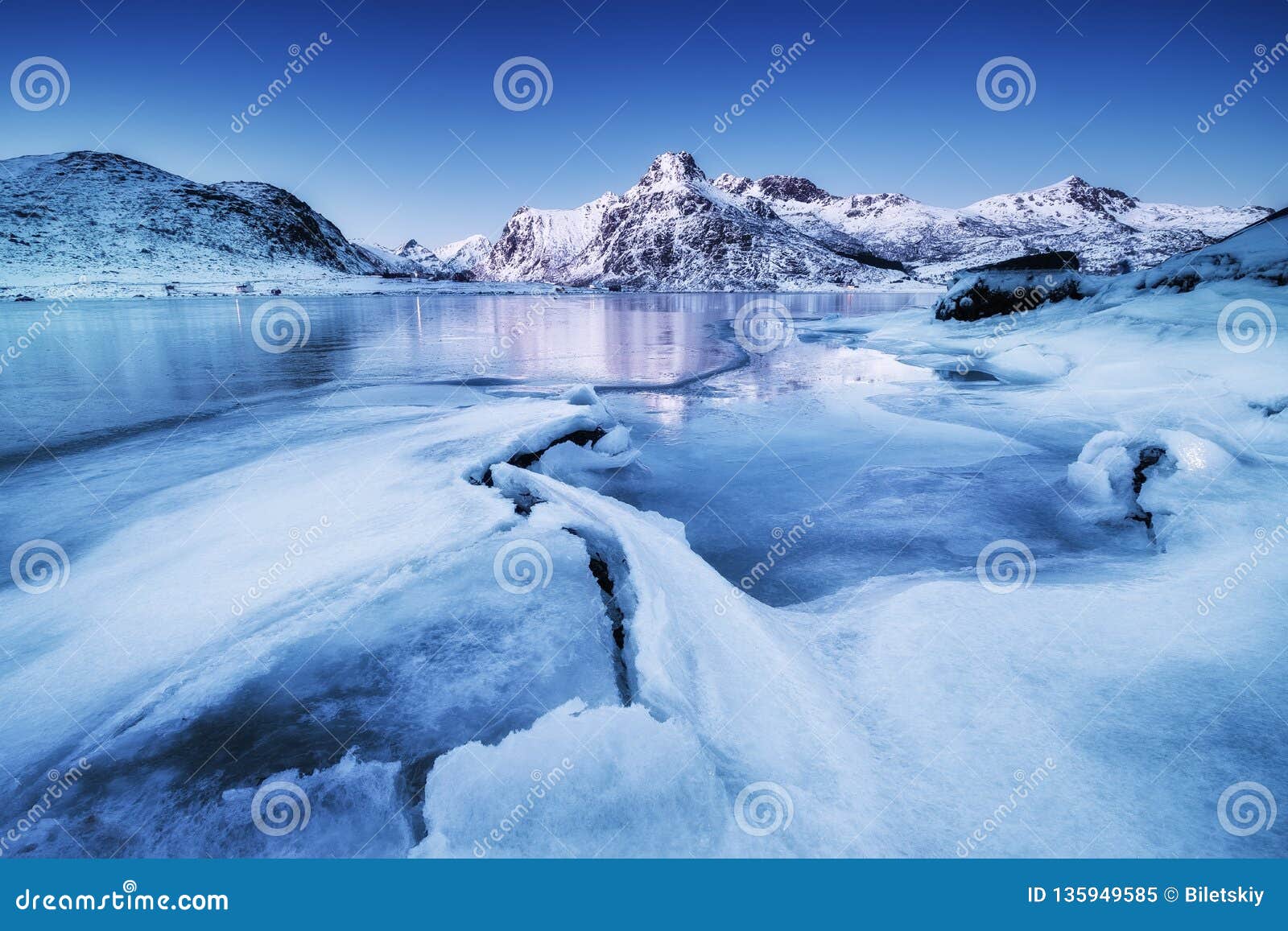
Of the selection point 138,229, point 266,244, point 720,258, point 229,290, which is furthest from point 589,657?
point 720,258

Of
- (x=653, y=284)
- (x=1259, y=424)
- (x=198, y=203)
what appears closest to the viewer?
(x=1259, y=424)

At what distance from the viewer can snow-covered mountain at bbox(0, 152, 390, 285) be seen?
82.1 m

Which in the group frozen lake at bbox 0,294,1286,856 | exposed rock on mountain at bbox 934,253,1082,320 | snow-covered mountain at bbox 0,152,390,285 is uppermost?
snow-covered mountain at bbox 0,152,390,285

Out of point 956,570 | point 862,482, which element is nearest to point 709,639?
point 956,570

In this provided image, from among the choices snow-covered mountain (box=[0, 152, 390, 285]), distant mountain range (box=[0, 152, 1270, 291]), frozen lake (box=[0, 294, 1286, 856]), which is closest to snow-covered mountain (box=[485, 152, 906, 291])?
distant mountain range (box=[0, 152, 1270, 291])

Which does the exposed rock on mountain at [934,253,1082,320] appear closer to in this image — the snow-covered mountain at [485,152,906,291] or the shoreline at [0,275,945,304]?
the shoreline at [0,275,945,304]

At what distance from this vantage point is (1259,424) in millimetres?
5926

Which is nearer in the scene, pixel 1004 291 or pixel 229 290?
pixel 1004 291

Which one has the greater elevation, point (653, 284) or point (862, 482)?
point (653, 284)

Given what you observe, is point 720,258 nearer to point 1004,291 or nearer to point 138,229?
point 138,229

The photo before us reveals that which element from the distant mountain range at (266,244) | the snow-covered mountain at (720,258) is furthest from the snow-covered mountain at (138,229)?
the snow-covered mountain at (720,258)

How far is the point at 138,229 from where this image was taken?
96500 millimetres

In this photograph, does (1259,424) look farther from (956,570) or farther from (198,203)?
(198,203)

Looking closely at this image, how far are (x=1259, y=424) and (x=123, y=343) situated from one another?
24.9m
